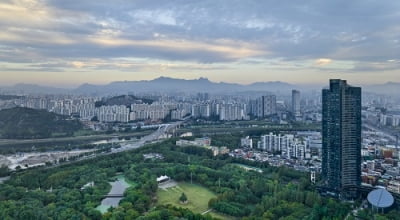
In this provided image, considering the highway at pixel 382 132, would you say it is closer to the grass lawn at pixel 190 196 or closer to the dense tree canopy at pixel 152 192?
the dense tree canopy at pixel 152 192

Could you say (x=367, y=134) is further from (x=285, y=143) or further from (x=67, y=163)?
(x=67, y=163)

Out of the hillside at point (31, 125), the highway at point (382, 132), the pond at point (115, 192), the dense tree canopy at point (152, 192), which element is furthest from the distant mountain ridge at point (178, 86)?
the pond at point (115, 192)

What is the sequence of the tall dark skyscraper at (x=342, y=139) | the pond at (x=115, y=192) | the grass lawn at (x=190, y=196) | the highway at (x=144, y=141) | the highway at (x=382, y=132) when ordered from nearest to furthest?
the pond at (x=115, y=192), the grass lawn at (x=190, y=196), the tall dark skyscraper at (x=342, y=139), the highway at (x=144, y=141), the highway at (x=382, y=132)

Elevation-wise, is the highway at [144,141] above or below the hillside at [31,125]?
below

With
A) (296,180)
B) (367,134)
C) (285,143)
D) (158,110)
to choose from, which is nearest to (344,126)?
(296,180)

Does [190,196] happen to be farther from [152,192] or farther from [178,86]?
[178,86]

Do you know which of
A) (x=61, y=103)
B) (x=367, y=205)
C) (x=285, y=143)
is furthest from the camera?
(x=61, y=103)

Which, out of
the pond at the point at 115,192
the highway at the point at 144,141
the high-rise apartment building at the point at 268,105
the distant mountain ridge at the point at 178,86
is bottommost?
the pond at the point at 115,192
